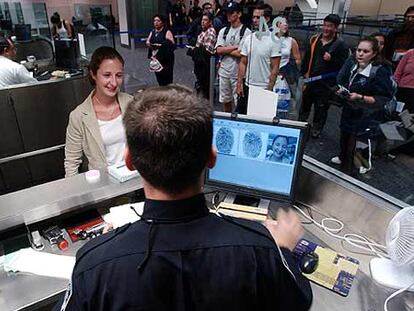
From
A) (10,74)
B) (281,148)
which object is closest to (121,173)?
(281,148)

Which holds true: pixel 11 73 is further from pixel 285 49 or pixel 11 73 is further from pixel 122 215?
pixel 285 49

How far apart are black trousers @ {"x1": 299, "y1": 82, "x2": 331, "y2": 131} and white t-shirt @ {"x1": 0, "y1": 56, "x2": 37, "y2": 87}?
2781mm

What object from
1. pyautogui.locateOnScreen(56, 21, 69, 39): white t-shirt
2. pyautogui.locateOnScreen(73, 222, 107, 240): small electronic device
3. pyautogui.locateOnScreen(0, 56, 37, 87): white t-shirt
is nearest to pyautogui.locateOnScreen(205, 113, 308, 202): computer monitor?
pyautogui.locateOnScreen(73, 222, 107, 240): small electronic device

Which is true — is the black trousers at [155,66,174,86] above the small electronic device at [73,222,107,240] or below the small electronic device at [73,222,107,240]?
below

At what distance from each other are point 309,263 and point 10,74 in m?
3.11

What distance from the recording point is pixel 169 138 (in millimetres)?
536

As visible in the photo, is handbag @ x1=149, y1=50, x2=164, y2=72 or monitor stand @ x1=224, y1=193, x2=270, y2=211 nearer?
monitor stand @ x1=224, y1=193, x2=270, y2=211

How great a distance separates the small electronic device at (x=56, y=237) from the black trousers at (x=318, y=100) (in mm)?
2849

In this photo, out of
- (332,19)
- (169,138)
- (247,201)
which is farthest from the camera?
(332,19)

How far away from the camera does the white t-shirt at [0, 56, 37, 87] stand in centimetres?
301

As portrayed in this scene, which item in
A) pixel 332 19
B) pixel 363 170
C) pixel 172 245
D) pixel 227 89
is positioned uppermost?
pixel 332 19

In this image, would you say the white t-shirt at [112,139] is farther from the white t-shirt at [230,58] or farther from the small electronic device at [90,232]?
the white t-shirt at [230,58]

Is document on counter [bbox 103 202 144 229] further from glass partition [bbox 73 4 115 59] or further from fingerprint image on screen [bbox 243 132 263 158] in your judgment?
glass partition [bbox 73 4 115 59]

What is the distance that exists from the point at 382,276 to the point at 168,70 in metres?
4.16
